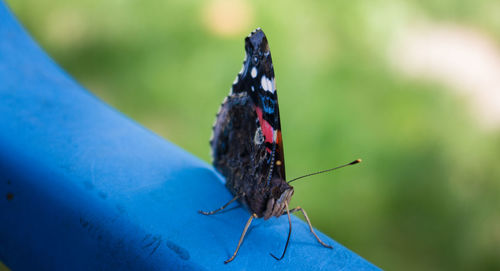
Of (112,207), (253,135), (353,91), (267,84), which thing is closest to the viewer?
(112,207)

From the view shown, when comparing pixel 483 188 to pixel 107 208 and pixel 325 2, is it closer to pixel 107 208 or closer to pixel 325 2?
pixel 325 2

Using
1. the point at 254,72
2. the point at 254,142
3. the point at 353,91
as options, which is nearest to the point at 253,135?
the point at 254,142

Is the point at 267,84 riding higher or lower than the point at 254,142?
higher

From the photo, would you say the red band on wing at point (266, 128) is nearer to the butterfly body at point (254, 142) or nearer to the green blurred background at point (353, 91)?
the butterfly body at point (254, 142)

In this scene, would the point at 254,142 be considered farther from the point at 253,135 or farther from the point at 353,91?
the point at 353,91

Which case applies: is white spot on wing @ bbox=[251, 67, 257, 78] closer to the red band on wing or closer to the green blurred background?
the red band on wing

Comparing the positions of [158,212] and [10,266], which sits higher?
[158,212]

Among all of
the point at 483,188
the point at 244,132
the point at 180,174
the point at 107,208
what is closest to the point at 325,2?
the point at 483,188

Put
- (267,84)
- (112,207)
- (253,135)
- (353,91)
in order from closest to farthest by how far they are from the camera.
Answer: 1. (112,207)
2. (267,84)
3. (253,135)
4. (353,91)
